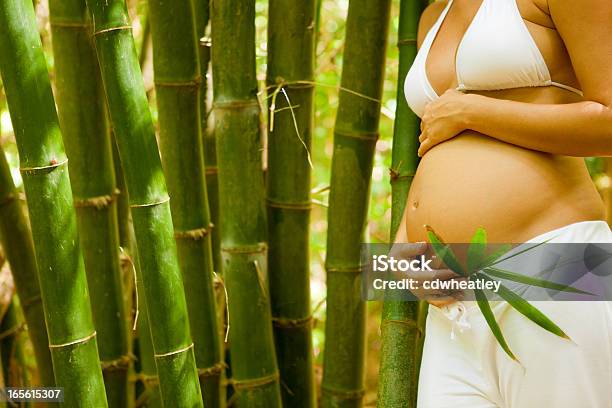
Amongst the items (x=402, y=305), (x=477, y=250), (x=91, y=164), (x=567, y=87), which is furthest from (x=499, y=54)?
(x=91, y=164)

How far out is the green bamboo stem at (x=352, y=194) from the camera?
1375 mm

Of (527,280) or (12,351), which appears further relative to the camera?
(12,351)

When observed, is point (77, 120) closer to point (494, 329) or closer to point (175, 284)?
point (175, 284)

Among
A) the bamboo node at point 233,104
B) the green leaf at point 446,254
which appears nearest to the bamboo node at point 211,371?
the bamboo node at point 233,104

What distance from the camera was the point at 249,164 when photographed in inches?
51.6

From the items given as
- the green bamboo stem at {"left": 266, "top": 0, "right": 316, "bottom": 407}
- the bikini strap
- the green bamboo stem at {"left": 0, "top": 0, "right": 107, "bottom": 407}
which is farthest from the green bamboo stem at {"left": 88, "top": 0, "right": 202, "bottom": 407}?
the bikini strap

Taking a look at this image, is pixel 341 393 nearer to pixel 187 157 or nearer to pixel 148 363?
pixel 148 363

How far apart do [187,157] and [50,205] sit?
11.3 inches

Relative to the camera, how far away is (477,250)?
0.97 meters

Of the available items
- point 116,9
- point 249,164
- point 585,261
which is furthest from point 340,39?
point 585,261

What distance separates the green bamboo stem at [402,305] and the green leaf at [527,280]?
25cm

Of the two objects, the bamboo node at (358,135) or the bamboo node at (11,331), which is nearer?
the bamboo node at (358,135)

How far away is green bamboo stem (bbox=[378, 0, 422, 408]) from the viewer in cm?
118

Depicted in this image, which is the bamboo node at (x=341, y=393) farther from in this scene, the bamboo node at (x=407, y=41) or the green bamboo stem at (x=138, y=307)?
the bamboo node at (x=407, y=41)
